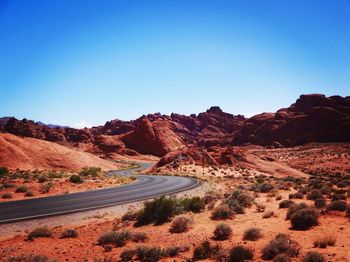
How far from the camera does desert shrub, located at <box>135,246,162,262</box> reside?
34.9 feet

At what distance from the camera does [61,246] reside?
13203 mm

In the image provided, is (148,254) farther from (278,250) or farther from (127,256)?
(278,250)

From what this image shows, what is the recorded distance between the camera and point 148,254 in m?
10.8

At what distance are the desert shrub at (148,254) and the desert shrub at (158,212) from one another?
615cm

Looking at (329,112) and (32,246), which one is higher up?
(329,112)

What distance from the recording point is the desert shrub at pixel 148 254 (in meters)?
10.6

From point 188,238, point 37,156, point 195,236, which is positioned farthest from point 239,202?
point 37,156

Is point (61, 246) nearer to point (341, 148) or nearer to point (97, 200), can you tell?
point (97, 200)

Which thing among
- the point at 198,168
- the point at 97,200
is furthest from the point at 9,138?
the point at 97,200

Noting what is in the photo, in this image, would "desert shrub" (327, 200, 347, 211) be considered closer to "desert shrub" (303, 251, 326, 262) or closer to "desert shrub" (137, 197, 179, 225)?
"desert shrub" (137, 197, 179, 225)

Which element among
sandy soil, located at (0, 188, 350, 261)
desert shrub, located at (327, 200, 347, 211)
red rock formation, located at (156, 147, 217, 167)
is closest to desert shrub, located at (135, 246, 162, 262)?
sandy soil, located at (0, 188, 350, 261)

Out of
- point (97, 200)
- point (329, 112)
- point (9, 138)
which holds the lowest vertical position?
point (97, 200)

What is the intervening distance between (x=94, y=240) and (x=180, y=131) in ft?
541

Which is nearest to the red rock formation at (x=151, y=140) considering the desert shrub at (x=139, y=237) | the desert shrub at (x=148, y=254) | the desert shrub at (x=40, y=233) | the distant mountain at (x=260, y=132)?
the distant mountain at (x=260, y=132)
